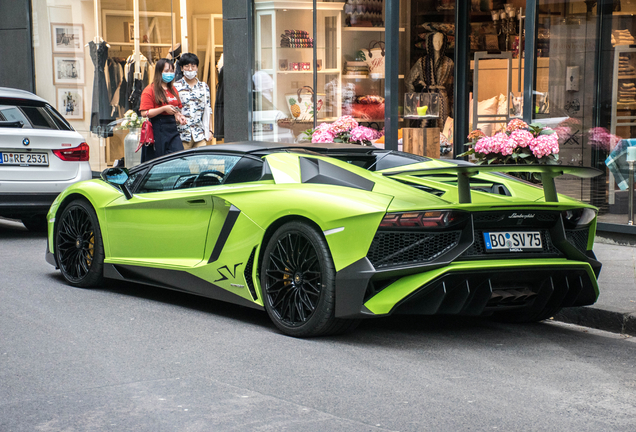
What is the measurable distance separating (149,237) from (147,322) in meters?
0.79

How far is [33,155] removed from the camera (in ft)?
31.5

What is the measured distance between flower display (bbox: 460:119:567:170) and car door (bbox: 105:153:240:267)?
9.59ft

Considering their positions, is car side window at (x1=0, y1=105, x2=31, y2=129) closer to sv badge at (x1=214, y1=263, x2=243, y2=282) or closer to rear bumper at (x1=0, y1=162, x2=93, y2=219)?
rear bumper at (x1=0, y1=162, x2=93, y2=219)

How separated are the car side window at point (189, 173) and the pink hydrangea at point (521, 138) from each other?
3.02 metres

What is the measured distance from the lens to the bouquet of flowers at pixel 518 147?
24.8 feet

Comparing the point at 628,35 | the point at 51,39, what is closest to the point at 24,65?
the point at 51,39

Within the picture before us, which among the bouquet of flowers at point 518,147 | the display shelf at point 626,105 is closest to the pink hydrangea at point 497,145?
the bouquet of flowers at point 518,147

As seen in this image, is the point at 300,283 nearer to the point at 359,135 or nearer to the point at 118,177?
the point at 118,177

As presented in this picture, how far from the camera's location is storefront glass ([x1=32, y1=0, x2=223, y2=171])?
14.8 metres

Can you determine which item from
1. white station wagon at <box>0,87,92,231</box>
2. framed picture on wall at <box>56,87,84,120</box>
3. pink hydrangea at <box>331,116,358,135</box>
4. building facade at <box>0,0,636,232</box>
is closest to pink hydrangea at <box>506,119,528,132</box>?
building facade at <box>0,0,636,232</box>

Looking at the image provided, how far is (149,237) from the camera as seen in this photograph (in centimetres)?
615

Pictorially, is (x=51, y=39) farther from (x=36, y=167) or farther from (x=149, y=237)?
(x=149, y=237)

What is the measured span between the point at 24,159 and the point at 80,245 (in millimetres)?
3267

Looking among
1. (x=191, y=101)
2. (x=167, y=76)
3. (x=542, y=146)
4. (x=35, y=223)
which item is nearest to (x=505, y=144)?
(x=542, y=146)
